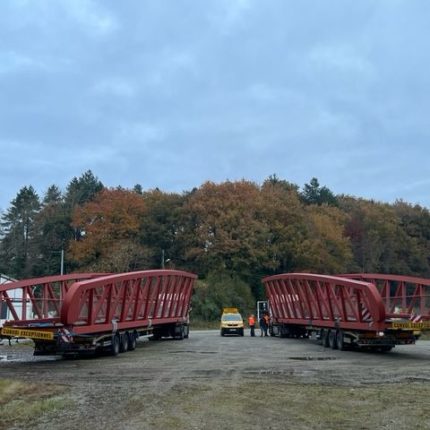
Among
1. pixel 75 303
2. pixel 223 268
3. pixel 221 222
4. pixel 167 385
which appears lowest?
pixel 167 385

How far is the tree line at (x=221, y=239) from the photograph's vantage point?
67312 millimetres

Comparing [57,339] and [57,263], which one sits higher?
[57,263]

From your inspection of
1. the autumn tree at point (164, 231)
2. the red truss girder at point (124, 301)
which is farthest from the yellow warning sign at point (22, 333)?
the autumn tree at point (164, 231)

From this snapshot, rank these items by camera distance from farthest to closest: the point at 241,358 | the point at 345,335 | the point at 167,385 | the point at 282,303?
the point at 282,303
the point at 345,335
the point at 241,358
the point at 167,385

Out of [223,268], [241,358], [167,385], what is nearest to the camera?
[167,385]

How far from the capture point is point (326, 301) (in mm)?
27922

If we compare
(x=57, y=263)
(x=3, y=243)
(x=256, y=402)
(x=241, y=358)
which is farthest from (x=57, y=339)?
(x=3, y=243)

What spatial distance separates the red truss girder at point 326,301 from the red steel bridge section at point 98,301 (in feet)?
21.0

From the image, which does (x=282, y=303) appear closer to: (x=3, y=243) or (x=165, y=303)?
(x=165, y=303)

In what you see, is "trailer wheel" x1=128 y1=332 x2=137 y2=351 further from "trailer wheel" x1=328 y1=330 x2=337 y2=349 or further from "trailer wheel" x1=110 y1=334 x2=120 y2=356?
"trailer wheel" x1=328 y1=330 x2=337 y2=349

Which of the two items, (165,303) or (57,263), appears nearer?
(165,303)

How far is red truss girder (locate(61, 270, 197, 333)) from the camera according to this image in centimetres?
2031

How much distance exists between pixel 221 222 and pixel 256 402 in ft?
184

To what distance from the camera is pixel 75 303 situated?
2009 cm
